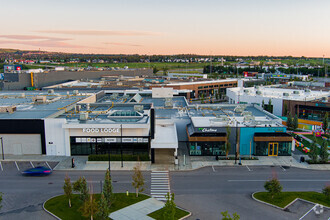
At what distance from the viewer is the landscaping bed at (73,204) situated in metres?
27.3

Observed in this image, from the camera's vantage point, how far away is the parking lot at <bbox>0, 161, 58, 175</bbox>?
126 feet

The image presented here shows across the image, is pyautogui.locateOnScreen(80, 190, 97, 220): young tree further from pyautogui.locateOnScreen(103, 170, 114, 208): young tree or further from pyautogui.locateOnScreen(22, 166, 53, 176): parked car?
pyautogui.locateOnScreen(22, 166, 53, 176): parked car

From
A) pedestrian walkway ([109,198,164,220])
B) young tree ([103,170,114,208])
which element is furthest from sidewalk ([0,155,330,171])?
young tree ([103,170,114,208])

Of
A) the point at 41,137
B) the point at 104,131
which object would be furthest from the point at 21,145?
the point at 104,131

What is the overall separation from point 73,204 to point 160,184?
9299mm

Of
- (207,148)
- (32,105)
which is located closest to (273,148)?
(207,148)

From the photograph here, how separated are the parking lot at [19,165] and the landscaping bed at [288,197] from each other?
25.1 m

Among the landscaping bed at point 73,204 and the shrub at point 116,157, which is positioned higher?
the shrub at point 116,157

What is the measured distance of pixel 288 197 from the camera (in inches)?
1209

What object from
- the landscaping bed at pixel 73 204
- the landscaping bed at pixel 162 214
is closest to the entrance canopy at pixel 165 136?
the landscaping bed at pixel 73 204

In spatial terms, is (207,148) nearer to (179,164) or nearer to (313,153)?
(179,164)

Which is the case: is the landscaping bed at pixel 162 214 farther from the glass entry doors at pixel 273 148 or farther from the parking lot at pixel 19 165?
the glass entry doors at pixel 273 148

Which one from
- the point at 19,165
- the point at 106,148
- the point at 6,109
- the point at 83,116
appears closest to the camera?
the point at 19,165

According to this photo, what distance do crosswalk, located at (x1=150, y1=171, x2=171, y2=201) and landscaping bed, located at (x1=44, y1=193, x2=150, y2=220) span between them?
1.34m
